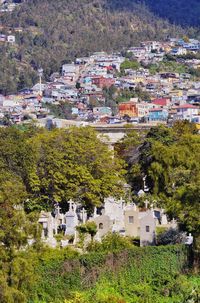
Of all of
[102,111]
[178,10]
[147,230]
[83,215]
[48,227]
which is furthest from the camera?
[178,10]

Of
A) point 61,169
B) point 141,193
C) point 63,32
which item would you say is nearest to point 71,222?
point 61,169

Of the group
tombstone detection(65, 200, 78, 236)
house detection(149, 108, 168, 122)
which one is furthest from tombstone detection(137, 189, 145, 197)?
house detection(149, 108, 168, 122)

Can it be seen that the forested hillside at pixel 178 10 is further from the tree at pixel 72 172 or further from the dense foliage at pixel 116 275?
the dense foliage at pixel 116 275

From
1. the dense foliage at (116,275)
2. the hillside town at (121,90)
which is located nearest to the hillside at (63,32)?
the hillside town at (121,90)

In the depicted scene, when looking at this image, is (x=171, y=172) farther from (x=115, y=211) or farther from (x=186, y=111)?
(x=186, y=111)

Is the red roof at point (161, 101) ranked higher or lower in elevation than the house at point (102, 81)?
lower

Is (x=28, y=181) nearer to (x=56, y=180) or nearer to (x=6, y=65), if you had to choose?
(x=56, y=180)

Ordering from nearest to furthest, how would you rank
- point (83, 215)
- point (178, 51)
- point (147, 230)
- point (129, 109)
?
→ point (147, 230) → point (83, 215) → point (129, 109) → point (178, 51)
